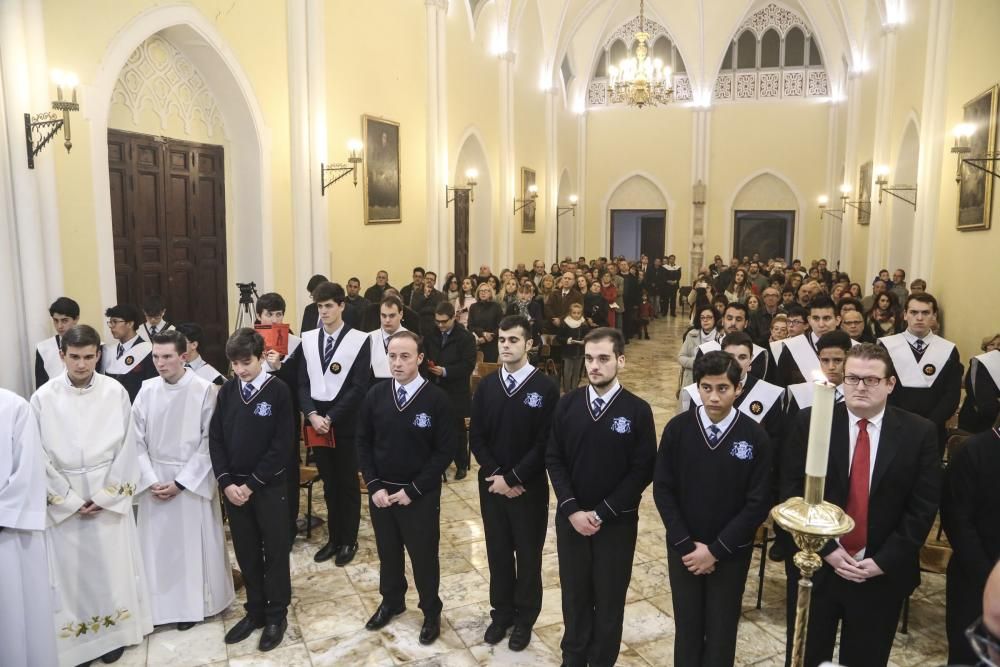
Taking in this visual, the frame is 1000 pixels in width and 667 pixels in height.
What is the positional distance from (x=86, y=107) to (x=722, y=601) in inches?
256

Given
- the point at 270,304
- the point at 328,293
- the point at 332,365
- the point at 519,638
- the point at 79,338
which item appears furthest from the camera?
the point at 270,304

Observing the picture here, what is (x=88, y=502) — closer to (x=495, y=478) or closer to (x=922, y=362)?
(x=495, y=478)

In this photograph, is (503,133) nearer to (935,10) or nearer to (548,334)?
(548,334)

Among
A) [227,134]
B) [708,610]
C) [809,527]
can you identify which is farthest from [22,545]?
[227,134]

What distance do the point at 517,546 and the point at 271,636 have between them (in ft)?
4.78

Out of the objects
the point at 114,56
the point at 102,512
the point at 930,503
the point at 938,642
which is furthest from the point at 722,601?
the point at 114,56

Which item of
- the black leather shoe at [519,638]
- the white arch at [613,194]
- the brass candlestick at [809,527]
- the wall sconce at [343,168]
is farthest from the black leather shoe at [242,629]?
the white arch at [613,194]

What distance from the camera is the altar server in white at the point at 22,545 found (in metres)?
3.50

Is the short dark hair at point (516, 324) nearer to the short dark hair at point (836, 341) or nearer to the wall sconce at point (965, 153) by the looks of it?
the short dark hair at point (836, 341)

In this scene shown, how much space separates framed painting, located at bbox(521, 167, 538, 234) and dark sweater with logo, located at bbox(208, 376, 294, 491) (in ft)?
46.5

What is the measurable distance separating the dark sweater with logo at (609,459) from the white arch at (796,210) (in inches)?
803

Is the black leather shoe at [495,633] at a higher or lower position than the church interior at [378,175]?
lower

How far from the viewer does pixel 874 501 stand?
3080 mm

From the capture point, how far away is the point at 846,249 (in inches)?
743
